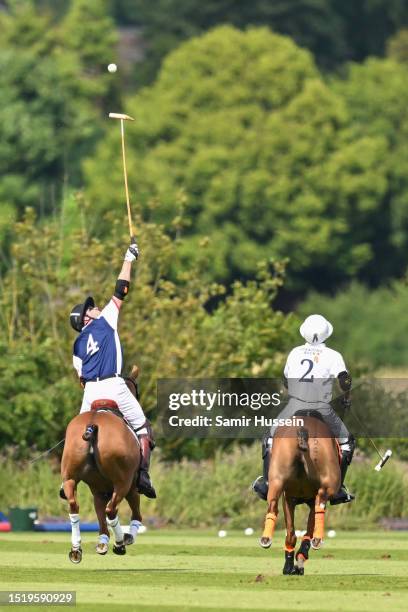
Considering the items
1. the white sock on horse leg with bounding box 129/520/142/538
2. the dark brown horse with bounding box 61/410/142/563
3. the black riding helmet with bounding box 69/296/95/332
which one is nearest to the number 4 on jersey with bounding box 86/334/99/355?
the black riding helmet with bounding box 69/296/95/332

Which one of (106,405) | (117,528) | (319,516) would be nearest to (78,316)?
(106,405)

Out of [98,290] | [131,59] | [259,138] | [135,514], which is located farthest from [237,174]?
[135,514]

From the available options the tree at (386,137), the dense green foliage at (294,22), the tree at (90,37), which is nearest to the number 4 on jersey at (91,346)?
the tree at (386,137)

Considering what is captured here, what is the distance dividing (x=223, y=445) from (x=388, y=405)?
2.39 m

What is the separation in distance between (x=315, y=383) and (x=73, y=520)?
Result: 247cm

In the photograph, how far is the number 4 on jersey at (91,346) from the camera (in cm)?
2081

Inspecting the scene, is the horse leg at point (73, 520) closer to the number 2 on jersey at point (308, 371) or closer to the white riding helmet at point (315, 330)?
the number 2 on jersey at point (308, 371)

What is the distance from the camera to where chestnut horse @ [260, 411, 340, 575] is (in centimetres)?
1938

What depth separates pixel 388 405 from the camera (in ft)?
104

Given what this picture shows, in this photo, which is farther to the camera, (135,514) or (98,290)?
(98,290)

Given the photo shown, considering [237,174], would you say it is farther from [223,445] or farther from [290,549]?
[290,549]

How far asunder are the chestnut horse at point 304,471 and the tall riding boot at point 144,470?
1703 millimetres

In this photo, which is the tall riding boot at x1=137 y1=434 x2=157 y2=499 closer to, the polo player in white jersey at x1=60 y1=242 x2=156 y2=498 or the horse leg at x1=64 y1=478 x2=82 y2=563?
the polo player in white jersey at x1=60 y1=242 x2=156 y2=498

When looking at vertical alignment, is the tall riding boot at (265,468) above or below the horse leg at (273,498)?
above
